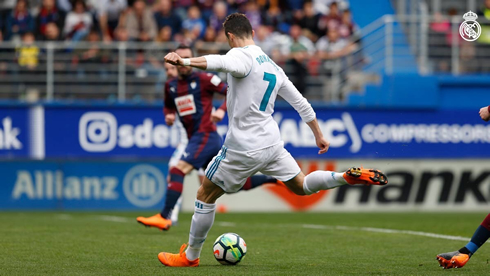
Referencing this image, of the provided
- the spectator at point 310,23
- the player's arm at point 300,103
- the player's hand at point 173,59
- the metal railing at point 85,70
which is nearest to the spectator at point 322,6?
the spectator at point 310,23

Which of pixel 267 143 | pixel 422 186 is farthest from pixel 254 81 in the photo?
pixel 422 186

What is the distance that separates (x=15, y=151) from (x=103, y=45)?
308cm

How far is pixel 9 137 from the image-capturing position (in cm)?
1852

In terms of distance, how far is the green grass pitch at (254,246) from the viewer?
7.27 m

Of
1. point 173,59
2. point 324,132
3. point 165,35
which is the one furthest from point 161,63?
point 173,59

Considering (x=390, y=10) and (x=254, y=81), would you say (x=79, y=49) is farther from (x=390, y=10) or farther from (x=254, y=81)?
(x=254, y=81)

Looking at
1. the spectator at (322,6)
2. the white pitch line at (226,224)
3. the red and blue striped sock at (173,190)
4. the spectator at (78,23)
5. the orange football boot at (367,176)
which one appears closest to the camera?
the orange football boot at (367,176)

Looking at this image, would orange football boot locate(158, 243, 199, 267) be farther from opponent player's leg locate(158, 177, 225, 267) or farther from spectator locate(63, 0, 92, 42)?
spectator locate(63, 0, 92, 42)

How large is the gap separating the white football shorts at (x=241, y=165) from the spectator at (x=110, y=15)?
12.9 m

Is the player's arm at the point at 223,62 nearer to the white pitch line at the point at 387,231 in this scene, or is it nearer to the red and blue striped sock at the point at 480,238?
the red and blue striped sock at the point at 480,238

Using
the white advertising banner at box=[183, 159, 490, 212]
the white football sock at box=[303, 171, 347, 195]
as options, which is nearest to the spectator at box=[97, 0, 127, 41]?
the white advertising banner at box=[183, 159, 490, 212]

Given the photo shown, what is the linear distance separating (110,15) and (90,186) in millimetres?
4717

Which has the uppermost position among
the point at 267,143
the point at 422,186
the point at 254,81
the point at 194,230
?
the point at 254,81

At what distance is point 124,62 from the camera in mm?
18812
